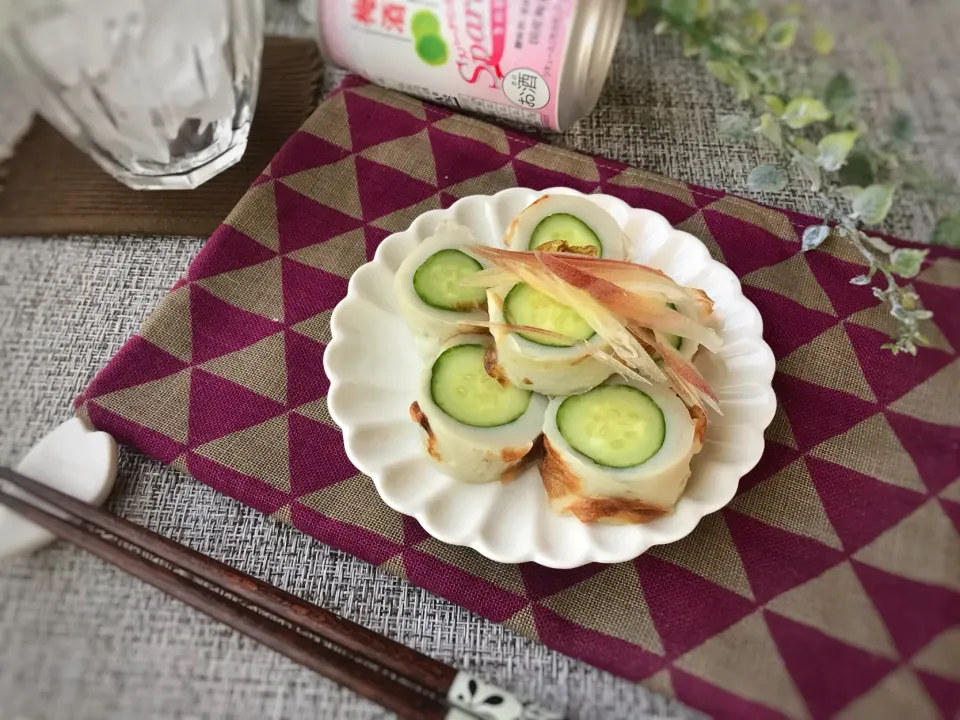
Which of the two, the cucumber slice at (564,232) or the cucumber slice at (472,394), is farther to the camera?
the cucumber slice at (564,232)

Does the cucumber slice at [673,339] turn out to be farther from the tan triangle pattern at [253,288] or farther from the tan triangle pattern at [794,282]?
the tan triangle pattern at [253,288]

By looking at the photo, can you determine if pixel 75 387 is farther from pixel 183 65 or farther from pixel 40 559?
pixel 183 65

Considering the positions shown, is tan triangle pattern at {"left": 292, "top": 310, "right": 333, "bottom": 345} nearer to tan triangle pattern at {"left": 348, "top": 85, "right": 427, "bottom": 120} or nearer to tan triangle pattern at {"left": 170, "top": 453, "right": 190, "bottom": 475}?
tan triangle pattern at {"left": 170, "top": 453, "right": 190, "bottom": 475}

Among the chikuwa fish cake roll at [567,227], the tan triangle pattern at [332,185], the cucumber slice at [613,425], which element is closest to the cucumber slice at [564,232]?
the chikuwa fish cake roll at [567,227]

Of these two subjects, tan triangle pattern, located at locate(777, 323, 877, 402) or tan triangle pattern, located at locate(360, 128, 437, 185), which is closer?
tan triangle pattern, located at locate(777, 323, 877, 402)

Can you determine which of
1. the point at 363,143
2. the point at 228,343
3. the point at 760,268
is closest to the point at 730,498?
the point at 760,268

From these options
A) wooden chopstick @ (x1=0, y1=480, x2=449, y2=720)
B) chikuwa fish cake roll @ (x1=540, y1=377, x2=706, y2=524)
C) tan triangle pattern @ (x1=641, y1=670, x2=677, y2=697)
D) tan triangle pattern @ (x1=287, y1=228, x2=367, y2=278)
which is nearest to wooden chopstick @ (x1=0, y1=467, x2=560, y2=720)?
wooden chopstick @ (x1=0, y1=480, x2=449, y2=720)
